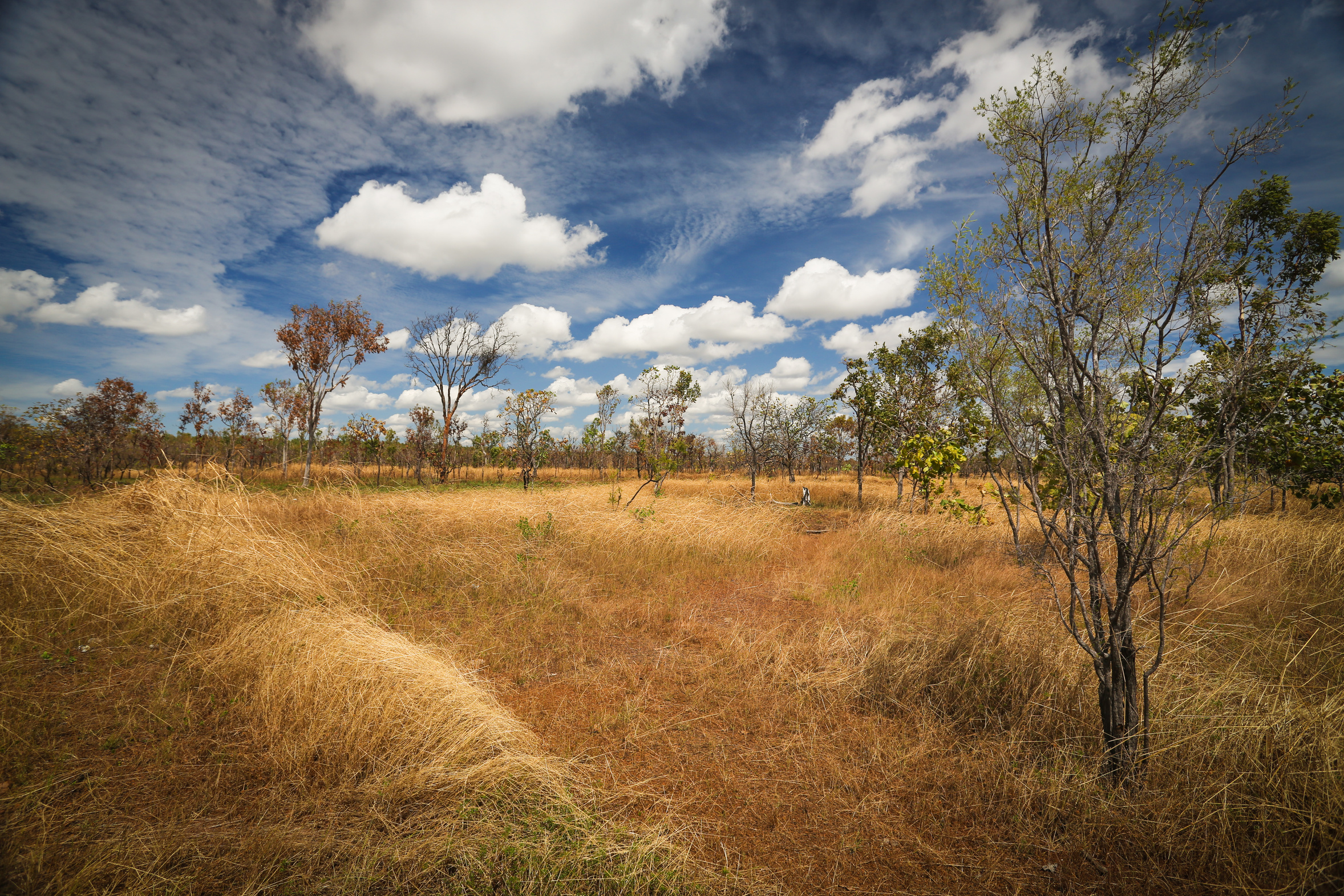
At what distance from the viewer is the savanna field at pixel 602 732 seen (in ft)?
8.52

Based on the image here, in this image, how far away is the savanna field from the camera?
A: 102 inches

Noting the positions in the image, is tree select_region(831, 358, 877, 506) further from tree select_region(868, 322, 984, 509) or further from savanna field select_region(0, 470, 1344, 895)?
savanna field select_region(0, 470, 1344, 895)

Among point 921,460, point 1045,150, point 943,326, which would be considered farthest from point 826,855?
point 921,460

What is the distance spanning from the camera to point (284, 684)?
3.88 meters

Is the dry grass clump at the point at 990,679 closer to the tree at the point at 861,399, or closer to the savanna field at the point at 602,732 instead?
the savanna field at the point at 602,732

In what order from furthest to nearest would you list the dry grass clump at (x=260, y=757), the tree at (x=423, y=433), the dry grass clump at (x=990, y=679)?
the tree at (x=423, y=433), the dry grass clump at (x=990, y=679), the dry grass clump at (x=260, y=757)

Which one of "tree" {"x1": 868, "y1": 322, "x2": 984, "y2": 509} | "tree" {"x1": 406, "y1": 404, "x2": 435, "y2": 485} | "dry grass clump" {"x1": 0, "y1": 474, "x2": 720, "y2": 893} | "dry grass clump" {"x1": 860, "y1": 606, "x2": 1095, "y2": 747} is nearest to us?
"dry grass clump" {"x1": 0, "y1": 474, "x2": 720, "y2": 893}

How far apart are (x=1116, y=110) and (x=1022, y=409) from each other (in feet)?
7.16

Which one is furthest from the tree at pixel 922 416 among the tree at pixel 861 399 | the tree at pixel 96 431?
the tree at pixel 96 431

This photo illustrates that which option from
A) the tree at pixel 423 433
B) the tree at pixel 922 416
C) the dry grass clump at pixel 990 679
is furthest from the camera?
the tree at pixel 423 433

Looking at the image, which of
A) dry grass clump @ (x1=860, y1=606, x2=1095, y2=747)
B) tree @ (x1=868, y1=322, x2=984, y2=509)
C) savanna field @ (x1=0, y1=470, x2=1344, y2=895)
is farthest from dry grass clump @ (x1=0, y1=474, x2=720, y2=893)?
tree @ (x1=868, y1=322, x2=984, y2=509)

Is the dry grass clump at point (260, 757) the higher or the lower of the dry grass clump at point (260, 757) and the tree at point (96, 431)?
the lower

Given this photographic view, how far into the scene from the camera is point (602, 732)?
13.1ft

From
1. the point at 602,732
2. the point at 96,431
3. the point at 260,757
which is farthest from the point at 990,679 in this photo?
the point at 96,431
